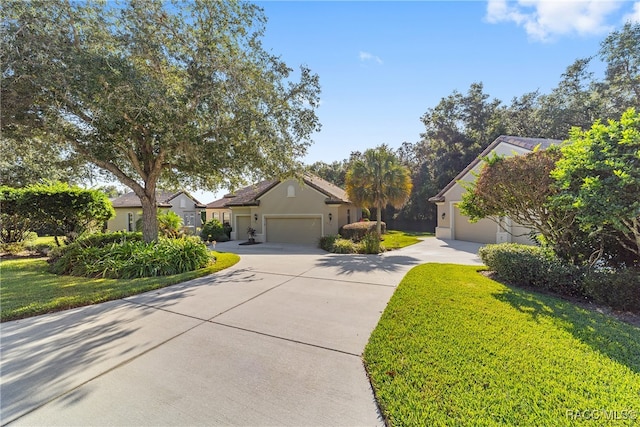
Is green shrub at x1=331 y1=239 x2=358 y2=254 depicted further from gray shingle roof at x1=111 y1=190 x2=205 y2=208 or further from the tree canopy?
gray shingle roof at x1=111 y1=190 x2=205 y2=208

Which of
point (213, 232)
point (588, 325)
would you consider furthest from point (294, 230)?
point (588, 325)

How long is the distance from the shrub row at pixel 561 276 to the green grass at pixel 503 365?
0.62m

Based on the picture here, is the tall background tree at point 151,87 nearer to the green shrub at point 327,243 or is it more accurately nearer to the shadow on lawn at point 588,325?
the green shrub at point 327,243

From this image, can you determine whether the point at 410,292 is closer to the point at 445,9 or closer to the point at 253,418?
the point at 253,418

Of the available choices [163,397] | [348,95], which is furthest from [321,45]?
[163,397]

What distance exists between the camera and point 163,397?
275 centimetres

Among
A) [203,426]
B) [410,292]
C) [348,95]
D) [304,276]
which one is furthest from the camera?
[348,95]

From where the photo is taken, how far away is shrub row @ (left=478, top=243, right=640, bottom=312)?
5.05m

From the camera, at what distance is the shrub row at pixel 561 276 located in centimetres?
505

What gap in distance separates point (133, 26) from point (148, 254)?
6671 mm

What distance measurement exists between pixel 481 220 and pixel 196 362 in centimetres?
1781

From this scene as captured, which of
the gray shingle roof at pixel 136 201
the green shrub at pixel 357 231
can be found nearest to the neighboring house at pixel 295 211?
the green shrub at pixel 357 231

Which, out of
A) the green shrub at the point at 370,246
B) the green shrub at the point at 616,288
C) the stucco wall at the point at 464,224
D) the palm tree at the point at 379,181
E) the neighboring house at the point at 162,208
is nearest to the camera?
the green shrub at the point at 616,288

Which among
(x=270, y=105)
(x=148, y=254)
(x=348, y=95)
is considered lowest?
(x=148, y=254)
